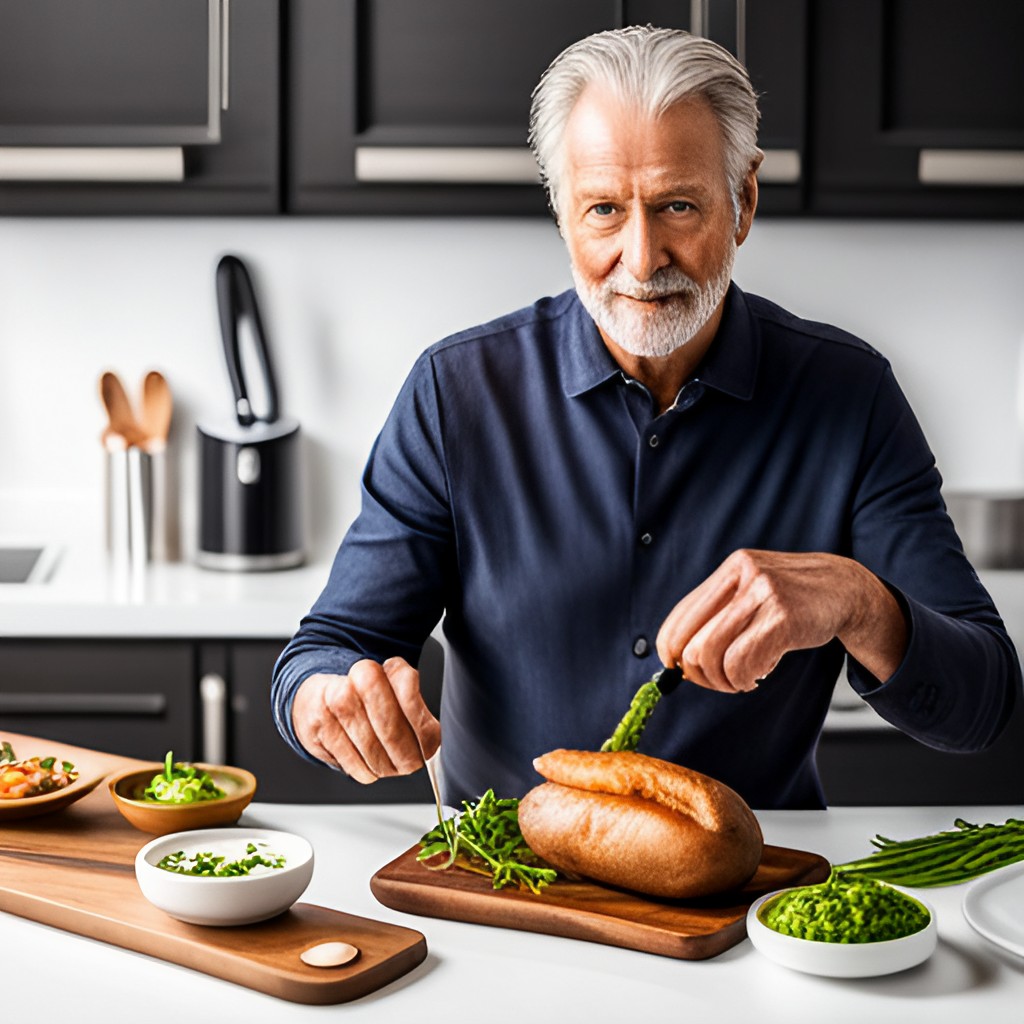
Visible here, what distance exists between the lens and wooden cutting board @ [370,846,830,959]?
1192mm

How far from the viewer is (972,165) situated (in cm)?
262

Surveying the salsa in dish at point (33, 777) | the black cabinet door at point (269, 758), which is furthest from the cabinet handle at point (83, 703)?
the salsa in dish at point (33, 777)

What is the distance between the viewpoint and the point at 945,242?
120 inches

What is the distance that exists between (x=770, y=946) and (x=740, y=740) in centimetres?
59

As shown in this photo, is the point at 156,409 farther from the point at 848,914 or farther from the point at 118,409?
the point at 848,914

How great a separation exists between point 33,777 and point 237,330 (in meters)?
1.58

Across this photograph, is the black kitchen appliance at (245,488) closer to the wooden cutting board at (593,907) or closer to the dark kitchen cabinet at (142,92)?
the dark kitchen cabinet at (142,92)

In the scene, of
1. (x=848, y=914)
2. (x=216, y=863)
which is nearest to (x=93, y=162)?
(x=216, y=863)

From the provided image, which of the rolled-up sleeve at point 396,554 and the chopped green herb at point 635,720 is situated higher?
the rolled-up sleeve at point 396,554

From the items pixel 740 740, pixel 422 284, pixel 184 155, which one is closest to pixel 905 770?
pixel 740 740

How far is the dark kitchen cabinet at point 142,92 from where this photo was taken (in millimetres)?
2619

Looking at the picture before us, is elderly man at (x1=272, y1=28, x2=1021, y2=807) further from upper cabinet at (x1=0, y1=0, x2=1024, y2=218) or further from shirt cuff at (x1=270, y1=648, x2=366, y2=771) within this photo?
upper cabinet at (x1=0, y1=0, x2=1024, y2=218)

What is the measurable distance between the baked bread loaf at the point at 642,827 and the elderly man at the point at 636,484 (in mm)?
327

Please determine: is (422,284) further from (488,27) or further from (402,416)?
(402,416)
